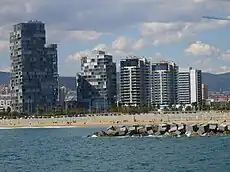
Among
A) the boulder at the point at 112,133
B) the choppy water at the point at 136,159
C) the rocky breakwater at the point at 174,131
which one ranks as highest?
the rocky breakwater at the point at 174,131

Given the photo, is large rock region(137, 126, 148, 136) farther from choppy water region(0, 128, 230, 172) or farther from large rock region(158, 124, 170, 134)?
choppy water region(0, 128, 230, 172)

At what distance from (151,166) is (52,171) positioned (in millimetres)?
7902

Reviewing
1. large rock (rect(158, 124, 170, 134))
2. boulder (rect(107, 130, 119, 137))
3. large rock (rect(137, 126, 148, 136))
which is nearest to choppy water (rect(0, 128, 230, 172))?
large rock (rect(158, 124, 170, 134))

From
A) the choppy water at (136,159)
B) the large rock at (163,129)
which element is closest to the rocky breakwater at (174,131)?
the large rock at (163,129)

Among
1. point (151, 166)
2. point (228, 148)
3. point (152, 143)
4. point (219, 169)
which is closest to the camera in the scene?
point (219, 169)

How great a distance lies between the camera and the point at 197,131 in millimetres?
97812

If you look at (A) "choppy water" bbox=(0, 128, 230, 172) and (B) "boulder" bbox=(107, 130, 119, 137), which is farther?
(B) "boulder" bbox=(107, 130, 119, 137)

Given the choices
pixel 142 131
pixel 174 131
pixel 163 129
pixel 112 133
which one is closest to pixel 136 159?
pixel 174 131

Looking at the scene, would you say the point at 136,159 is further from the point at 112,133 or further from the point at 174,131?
the point at 112,133

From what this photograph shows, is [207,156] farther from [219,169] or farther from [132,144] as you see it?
[132,144]

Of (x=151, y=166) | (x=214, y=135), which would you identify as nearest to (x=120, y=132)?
(x=214, y=135)

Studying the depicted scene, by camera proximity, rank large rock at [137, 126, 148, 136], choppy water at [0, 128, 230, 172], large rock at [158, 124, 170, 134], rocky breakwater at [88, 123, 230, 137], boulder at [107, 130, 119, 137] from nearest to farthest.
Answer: choppy water at [0, 128, 230, 172] < rocky breakwater at [88, 123, 230, 137] < large rock at [158, 124, 170, 134] < large rock at [137, 126, 148, 136] < boulder at [107, 130, 119, 137]

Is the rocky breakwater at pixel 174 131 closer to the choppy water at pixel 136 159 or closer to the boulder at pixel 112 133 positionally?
the boulder at pixel 112 133

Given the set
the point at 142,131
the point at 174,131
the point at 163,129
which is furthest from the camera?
the point at 142,131
